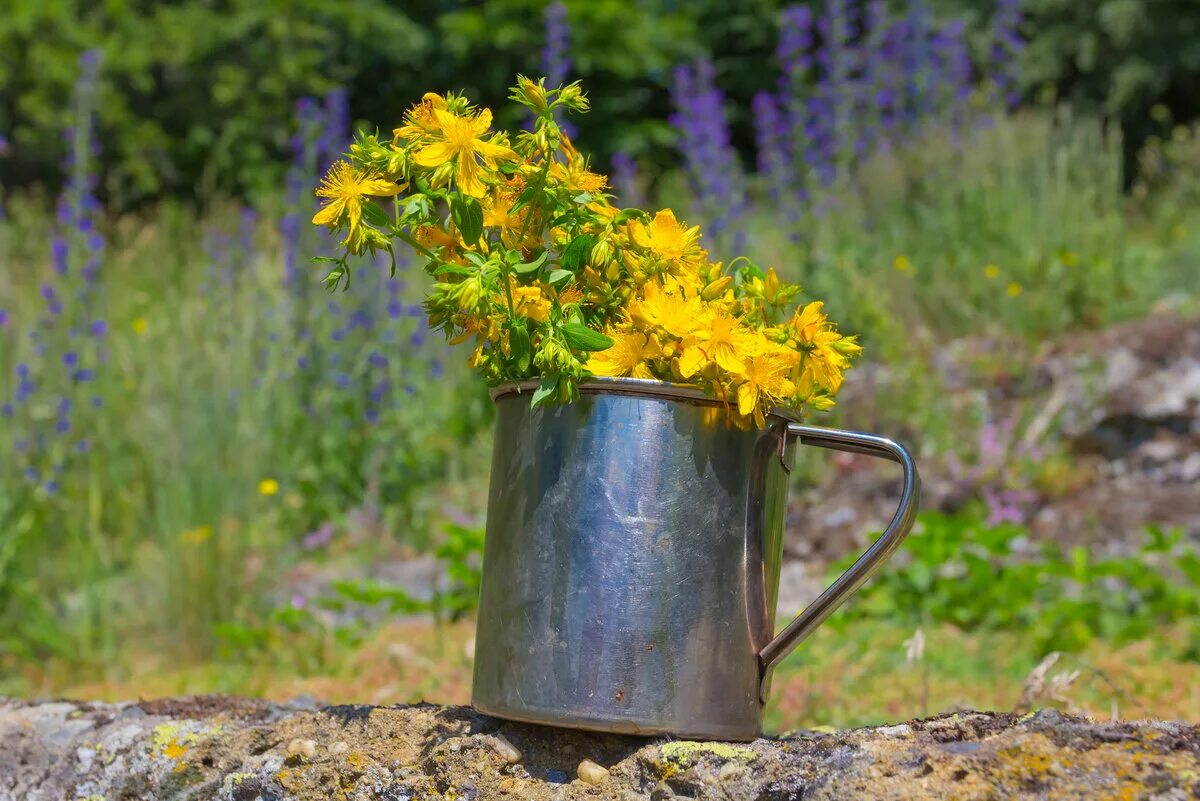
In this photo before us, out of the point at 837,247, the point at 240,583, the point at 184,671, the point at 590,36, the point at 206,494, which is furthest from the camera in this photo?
the point at 590,36

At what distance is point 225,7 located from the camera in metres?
12.9

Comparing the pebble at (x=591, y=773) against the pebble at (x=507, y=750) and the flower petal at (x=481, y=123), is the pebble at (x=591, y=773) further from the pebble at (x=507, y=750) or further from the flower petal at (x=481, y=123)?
the flower petal at (x=481, y=123)

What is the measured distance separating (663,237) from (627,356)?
0.15 meters

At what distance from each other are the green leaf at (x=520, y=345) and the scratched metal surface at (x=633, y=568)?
0.06 metres

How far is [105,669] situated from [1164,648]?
3.20m

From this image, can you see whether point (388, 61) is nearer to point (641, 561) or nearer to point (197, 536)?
point (197, 536)

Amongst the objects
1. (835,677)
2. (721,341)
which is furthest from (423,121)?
(835,677)

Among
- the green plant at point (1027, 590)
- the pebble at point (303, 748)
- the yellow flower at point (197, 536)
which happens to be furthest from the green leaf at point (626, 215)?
the yellow flower at point (197, 536)

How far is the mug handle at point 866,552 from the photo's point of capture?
1.38 metres

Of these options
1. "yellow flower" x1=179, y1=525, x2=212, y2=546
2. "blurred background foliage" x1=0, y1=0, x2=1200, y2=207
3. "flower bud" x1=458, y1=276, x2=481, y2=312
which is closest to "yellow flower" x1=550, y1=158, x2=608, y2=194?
"flower bud" x1=458, y1=276, x2=481, y2=312

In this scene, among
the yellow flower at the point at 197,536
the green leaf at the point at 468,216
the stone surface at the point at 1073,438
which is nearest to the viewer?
the green leaf at the point at 468,216

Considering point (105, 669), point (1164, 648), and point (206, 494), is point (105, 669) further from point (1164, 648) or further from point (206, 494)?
point (1164, 648)

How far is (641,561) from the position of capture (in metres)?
1.36

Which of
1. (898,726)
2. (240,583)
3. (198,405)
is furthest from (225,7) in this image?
(898,726)
